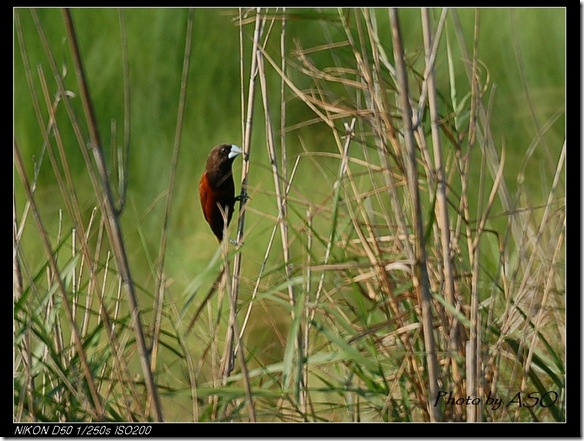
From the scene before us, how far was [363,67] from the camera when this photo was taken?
5.05 feet

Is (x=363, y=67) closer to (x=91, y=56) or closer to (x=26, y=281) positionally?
(x=26, y=281)

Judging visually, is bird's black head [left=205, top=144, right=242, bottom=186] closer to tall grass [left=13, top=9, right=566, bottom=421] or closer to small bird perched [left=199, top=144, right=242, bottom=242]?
small bird perched [left=199, top=144, right=242, bottom=242]

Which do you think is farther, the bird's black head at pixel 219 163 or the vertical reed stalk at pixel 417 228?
the bird's black head at pixel 219 163

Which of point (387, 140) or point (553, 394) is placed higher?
point (387, 140)

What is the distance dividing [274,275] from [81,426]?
0.58 meters

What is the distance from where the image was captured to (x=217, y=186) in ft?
8.07

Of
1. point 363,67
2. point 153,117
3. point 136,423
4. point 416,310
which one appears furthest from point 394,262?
point 153,117

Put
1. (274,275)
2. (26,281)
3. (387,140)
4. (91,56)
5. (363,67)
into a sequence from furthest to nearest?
(91,56), (274,275), (26,281), (387,140), (363,67)

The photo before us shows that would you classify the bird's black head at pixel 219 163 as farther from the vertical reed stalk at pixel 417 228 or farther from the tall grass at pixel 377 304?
the vertical reed stalk at pixel 417 228

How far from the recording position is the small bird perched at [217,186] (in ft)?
7.88

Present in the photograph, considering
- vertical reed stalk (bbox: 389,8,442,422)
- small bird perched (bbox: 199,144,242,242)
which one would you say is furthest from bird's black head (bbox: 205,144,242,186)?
vertical reed stalk (bbox: 389,8,442,422)

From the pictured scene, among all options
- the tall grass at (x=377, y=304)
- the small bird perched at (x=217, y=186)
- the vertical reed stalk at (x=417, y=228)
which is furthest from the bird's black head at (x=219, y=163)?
the vertical reed stalk at (x=417, y=228)

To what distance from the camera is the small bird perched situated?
7.88 ft

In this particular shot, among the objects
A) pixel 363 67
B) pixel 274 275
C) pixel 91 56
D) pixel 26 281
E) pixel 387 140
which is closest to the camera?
pixel 363 67
